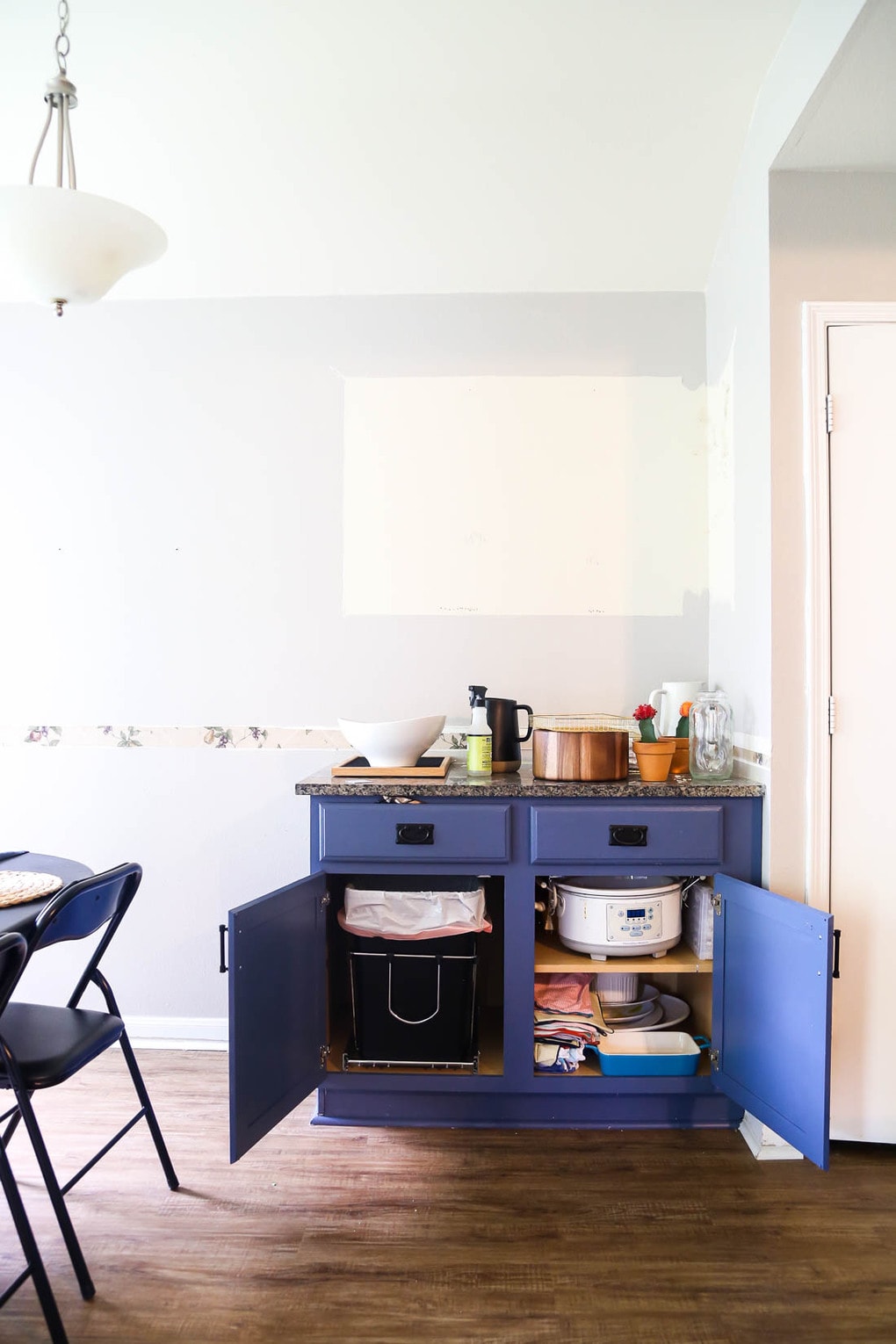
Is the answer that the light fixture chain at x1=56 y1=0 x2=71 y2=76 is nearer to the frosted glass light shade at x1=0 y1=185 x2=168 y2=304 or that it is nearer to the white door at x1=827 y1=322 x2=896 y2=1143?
the frosted glass light shade at x1=0 y1=185 x2=168 y2=304

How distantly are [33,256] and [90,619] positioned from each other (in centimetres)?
158

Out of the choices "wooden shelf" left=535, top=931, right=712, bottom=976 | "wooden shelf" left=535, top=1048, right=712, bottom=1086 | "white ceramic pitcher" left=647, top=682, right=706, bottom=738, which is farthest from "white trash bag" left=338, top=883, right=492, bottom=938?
"white ceramic pitcher" left=647, top=682, right=706, bottom=738

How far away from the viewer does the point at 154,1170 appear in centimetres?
213

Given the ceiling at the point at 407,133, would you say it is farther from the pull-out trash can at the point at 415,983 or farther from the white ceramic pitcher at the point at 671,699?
the pull-out trash can at the point at 415,983

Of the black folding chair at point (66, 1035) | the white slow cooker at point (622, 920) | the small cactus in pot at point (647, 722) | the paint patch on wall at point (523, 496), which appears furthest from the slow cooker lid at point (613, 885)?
the black folding chair at point (66, 1035)

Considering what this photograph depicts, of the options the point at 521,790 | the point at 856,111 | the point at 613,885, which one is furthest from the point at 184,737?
the point at 856,111

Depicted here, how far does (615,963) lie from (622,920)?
0.47 feet

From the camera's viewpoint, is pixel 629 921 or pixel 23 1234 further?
pixel 629 921

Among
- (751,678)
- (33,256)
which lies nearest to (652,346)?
(751,678)

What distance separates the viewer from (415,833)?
2271 mm

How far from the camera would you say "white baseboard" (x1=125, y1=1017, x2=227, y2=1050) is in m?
2.85

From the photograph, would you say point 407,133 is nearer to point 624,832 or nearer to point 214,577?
point 214,577

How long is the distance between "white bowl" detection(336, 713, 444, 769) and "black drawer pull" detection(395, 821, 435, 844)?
214 mm

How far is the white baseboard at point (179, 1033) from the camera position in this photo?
2852 millimetres
